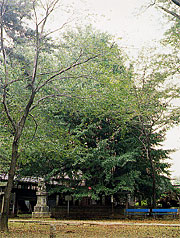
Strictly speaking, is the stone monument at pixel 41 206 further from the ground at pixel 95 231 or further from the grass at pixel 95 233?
the grass at pixel 95 233

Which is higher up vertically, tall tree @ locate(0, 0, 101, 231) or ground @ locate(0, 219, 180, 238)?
tall tree @ locate(0, 0, 101, 231)

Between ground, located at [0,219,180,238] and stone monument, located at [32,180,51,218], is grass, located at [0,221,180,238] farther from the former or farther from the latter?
stone monument, located at [32,180,51,218]

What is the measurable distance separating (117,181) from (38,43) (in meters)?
12.1

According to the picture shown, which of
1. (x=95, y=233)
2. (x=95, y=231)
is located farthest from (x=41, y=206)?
(x=95, y=233)

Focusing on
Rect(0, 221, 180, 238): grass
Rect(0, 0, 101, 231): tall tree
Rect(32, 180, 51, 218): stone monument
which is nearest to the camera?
Rect(0, 221, 180, 238): grass

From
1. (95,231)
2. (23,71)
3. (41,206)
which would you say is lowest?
(95,231)

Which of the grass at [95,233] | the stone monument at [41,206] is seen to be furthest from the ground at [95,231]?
the stone monument at [41,206]

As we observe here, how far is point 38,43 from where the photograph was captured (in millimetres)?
11328

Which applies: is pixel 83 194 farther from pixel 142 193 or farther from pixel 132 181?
pixel 142 193

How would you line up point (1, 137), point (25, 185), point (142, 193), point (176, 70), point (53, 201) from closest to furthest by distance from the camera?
point (1, 137)
point (176, 70)
point (142, 193)
point (25, 185)
point (53, 201)

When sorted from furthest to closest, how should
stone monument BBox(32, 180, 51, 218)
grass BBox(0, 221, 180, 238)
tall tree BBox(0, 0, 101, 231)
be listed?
stone monument BBox(32, 180, 51, 218), tall tree BBox(0, 0, 101, 231), grass BBox(0, 221, 180, 238)

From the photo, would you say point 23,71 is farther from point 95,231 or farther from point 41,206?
point 41,206

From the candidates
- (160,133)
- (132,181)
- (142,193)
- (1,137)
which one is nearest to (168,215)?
(142,193)

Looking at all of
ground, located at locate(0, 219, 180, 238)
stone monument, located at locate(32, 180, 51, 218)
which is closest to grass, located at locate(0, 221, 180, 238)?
ground, located at locate(0, 219, 180, 238)
